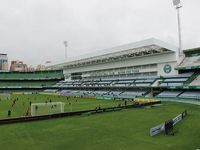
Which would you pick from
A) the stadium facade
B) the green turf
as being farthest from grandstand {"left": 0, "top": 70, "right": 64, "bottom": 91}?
the green turf

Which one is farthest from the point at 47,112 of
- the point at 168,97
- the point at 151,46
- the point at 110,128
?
the point at 151,46

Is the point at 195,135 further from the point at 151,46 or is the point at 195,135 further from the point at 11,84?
the point at 11,84

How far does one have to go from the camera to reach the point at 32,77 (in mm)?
123125

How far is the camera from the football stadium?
18078 mm

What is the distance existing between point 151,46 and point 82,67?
47.3 m

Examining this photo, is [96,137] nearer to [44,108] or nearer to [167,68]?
[44,108]

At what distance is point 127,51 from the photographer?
2657 inches

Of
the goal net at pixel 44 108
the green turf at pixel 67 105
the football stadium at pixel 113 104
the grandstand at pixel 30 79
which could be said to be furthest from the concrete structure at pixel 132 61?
the goal net at pixel 44 108

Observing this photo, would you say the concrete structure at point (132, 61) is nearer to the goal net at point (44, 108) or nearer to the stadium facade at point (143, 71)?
the stadium facade at point (143, 71)

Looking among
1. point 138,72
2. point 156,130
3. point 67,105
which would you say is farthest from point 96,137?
point 138,72

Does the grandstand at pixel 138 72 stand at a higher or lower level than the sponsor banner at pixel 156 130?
higher

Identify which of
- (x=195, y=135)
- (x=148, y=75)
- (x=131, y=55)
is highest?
(x=131, y=55)

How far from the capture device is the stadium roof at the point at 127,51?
5828cm

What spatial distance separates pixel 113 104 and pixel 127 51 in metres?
24.5
